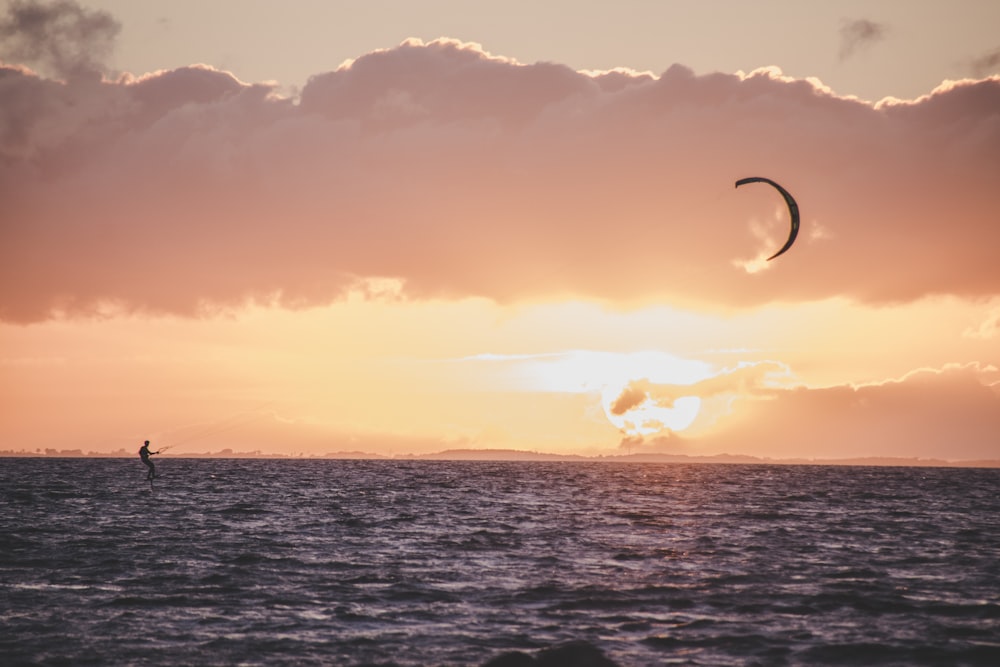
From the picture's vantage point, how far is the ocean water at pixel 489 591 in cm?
2050

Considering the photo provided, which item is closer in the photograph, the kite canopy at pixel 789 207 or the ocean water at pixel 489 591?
the ocean water at pixel 489 591

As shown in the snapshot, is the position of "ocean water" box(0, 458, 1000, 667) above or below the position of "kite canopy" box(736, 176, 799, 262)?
below

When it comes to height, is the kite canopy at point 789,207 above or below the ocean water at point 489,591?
above

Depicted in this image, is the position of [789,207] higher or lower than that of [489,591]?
higher

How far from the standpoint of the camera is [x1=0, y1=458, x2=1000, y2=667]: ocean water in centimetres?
2050

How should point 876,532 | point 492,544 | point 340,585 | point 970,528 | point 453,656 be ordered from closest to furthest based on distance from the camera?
point 453,656 → point 340,585 → point 492,544 → point 876,532 → point 970,528

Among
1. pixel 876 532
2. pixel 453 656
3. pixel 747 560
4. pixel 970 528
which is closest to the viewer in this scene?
pixel 453 656

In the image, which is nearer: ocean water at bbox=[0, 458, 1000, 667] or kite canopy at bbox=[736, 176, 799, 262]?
ocean water at bbox=[0, 458, 1000, 667]

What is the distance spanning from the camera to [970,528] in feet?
164

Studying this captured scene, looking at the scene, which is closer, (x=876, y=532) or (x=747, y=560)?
(x=747, y=560)

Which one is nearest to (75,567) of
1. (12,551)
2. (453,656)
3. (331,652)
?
(12,551)

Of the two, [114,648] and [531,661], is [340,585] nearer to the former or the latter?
[114,648]

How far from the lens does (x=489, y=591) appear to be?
89.3 ft

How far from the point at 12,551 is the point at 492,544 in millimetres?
18073
